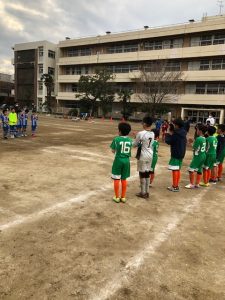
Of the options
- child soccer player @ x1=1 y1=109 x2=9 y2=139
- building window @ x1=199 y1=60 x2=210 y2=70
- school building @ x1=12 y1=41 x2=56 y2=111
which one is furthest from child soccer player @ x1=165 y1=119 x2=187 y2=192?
school building @ x1=12 y1=41 x2=56 y2=111

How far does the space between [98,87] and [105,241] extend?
1671 inches

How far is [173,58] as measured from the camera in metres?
43.5

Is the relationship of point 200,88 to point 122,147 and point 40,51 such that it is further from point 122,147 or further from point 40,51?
point 122,147

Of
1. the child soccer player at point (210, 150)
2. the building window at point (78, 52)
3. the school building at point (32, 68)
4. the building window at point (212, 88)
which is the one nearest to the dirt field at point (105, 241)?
the child soccer player at point (210, 150)

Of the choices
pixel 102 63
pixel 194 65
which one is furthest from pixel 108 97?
pixel 194 65

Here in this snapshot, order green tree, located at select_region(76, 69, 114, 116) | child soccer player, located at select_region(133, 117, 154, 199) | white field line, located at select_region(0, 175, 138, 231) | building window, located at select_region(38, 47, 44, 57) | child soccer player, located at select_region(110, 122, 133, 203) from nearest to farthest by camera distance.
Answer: white field line, located at select_region(0, 175, 138, 231)
child soccer player, located at select_region(110, 122, 133, 203)
child soccer player, located at select_region(133, 117, 154, 199)
green tree, located at select_region(76, 69, 114, 116)
building window, located at select_region(38, 47, 44, 57)

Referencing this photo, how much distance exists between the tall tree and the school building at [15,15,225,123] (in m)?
0.88

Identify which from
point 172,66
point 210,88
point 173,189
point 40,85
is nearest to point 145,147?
point 173,189

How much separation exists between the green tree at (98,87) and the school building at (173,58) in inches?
159

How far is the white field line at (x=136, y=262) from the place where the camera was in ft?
10.5

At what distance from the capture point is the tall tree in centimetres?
4084

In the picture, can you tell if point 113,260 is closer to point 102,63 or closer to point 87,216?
point 87,216

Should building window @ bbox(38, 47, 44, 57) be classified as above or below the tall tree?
above

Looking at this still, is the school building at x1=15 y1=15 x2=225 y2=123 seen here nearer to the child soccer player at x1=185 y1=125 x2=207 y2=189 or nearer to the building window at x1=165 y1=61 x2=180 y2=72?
the building window at x1=165 y1=61 x2=180 y2=72
